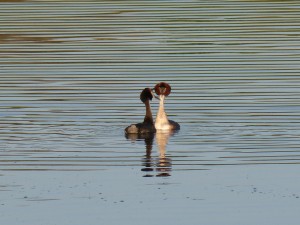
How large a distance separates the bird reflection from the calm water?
41 millimetres

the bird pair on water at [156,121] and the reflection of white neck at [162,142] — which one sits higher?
the bird pair on water at [156,121]

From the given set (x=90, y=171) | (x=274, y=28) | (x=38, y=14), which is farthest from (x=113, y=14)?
(x=90, y=171)

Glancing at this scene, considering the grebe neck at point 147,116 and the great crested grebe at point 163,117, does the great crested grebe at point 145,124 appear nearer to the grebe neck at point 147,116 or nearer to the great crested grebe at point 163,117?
the grebe neck at point 147,116

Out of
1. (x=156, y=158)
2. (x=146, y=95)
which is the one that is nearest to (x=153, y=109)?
(x=146, y=95)

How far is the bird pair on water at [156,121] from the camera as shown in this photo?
68.5ft

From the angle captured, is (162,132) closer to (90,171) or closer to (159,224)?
(90,171)

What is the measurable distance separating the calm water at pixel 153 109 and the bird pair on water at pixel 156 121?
0.24 meters

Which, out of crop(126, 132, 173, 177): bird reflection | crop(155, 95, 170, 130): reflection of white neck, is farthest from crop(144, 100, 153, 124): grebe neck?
crop(126, 132, 173, 177): bird reflection

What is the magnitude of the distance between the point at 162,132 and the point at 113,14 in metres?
13.4

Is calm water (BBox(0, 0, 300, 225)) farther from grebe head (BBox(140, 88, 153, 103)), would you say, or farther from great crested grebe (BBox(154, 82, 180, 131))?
grebe head (BBox(140, 88, 153, 103))

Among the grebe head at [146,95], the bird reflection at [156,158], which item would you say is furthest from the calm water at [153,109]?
the grebe head at [146,95]

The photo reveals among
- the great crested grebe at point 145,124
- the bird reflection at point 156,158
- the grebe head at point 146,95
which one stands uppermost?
the grebe head at point 146,95

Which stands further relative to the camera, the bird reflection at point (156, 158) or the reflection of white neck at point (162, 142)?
the reflection of white neck at point (162, 142)

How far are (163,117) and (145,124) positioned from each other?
0.50 metres
